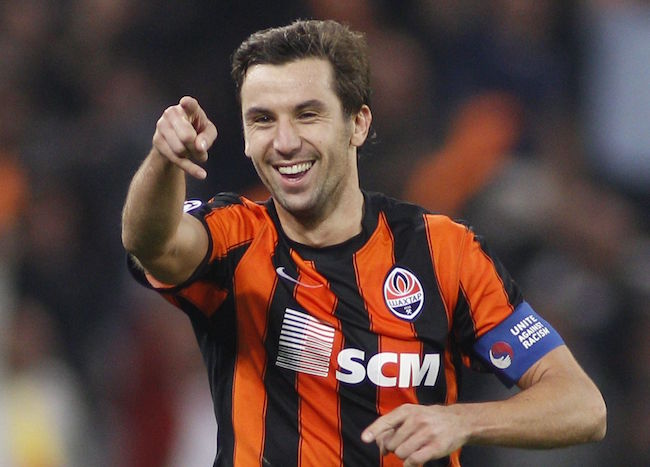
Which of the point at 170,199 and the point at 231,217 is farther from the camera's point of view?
the point at 231,217

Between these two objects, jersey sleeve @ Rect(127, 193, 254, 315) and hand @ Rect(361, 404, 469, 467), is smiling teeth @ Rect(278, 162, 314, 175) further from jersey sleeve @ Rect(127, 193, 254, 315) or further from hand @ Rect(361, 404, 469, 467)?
hand @ Rect(361, 404, 469, 467)

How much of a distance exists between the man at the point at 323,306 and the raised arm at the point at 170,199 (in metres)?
0.02

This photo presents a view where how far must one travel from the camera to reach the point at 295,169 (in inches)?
153

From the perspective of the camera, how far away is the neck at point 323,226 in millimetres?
4031

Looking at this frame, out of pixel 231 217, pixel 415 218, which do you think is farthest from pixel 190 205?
pixel 415 218

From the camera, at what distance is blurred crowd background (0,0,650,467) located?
693cm

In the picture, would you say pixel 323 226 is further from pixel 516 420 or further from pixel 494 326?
pixel 516 420

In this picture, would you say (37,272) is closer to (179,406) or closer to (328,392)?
(179,406)

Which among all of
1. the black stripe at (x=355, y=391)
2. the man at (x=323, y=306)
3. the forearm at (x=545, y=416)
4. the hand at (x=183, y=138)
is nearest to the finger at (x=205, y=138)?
the hand at (x=183, y=138)

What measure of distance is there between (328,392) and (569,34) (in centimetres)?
447

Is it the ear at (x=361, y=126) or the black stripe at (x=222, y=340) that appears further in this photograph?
the ear at (x=361, y=126)

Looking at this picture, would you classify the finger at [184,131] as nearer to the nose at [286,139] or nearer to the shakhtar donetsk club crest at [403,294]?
the nose at [286,139]

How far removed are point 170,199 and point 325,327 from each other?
686 millimetres

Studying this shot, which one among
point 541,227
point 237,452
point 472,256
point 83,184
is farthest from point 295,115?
point 83,184
